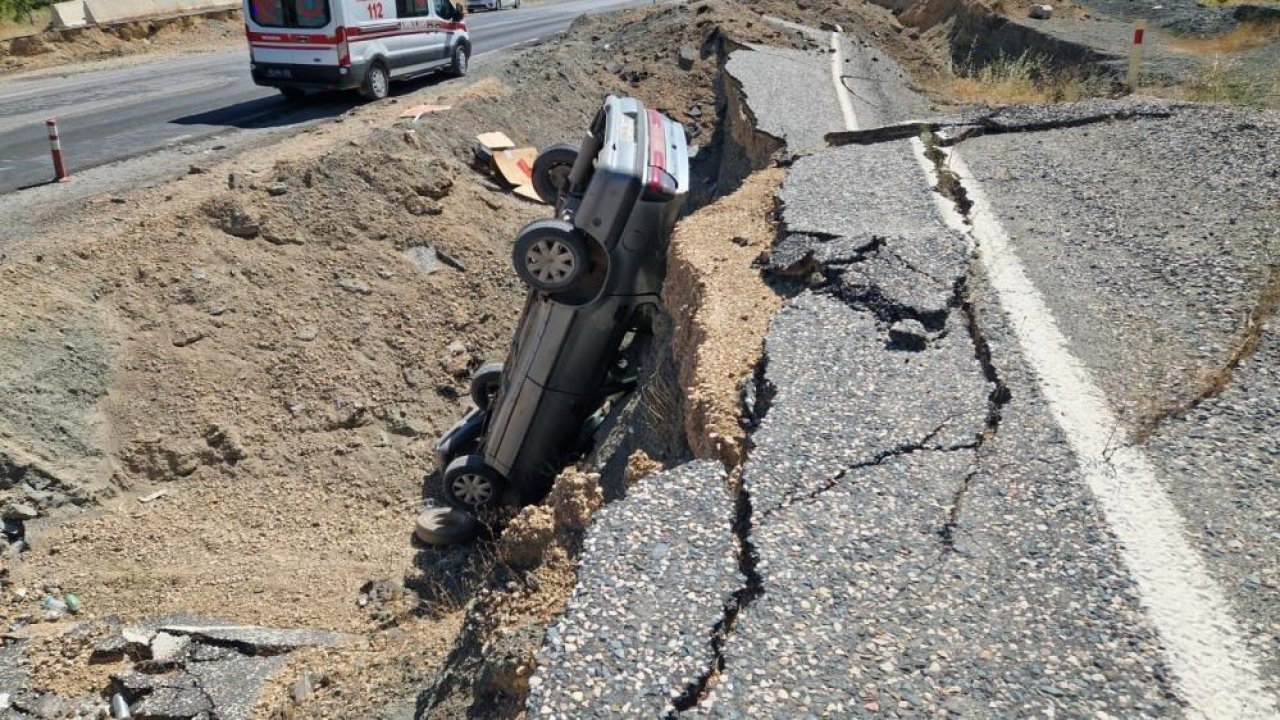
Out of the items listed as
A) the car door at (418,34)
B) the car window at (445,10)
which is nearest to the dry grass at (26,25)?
the car window at (445,10)

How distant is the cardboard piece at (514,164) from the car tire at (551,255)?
7.67 m

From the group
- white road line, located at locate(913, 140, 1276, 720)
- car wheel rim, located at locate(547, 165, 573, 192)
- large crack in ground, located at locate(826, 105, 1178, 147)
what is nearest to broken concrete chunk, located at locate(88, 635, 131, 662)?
car wheel rim, located at locate(547, 165, 573, 192)

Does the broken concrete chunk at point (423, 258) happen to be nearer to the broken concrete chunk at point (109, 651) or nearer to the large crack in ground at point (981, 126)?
the large crack in ground at point (981, 126)

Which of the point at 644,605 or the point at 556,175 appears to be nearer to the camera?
the point at 644,605

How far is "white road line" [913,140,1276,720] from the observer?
2.95m

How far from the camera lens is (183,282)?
9547mm

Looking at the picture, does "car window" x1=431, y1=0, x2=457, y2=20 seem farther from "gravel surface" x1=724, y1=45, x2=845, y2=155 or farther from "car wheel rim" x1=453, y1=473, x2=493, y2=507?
"car wheel rim" x1=453, y1=473, x2=493, y2=507

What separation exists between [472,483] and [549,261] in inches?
72.4

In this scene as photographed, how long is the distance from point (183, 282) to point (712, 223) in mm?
5342

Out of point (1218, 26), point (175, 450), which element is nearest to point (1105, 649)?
point (175, 450)

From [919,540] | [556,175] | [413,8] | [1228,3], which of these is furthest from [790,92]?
[1228,3]

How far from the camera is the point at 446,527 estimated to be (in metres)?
7.48

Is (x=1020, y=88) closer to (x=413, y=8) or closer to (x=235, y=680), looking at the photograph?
(x=413, y=8)

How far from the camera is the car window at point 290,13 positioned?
53.2 feet
